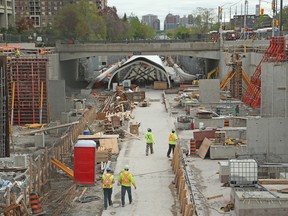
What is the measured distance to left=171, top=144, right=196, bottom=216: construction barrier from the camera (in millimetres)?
16062

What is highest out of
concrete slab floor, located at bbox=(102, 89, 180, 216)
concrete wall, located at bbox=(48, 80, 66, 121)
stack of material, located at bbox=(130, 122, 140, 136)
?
concrete wall, located at bbox=(48, 80, 66, 121)

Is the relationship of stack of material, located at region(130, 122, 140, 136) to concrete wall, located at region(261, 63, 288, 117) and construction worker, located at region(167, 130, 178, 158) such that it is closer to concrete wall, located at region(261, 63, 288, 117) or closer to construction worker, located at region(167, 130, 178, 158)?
construction worker, located at region(167, 130, 178, 158)

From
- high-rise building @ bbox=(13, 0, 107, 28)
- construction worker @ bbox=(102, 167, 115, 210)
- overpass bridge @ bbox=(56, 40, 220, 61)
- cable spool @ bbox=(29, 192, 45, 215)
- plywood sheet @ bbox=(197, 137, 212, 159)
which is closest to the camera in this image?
cable spool @ bbox=(29, 192, 45, 215)

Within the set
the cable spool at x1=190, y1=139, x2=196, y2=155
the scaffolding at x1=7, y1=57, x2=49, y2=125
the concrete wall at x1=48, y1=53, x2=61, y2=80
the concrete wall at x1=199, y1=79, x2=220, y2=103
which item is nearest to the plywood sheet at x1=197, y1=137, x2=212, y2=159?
the cable spool at x1=190, y1=139, x2=196, y2=155

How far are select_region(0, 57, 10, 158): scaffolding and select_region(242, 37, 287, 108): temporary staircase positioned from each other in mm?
13898

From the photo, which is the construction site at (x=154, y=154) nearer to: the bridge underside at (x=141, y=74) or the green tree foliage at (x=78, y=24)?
the bridge underside at (x=141, y=74)

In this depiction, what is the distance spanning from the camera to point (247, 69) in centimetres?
5128

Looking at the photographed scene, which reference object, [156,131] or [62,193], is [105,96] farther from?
[62,193]

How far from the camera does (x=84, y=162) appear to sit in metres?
20.5

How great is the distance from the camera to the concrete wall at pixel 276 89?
96.8ft

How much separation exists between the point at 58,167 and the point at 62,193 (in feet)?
7.90

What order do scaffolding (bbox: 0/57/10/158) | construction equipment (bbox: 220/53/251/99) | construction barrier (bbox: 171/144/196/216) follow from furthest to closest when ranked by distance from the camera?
construction equipment (bbox: 220/53/251/99), scaffolding (bbox: 0/57/10/158), construction barrier (bbox: 171/144/196/216)

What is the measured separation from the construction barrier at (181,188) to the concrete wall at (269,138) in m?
2.80

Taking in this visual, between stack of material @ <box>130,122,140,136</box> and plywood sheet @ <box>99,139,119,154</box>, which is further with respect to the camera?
stack of material @ <box>130,122,140,136</box>
